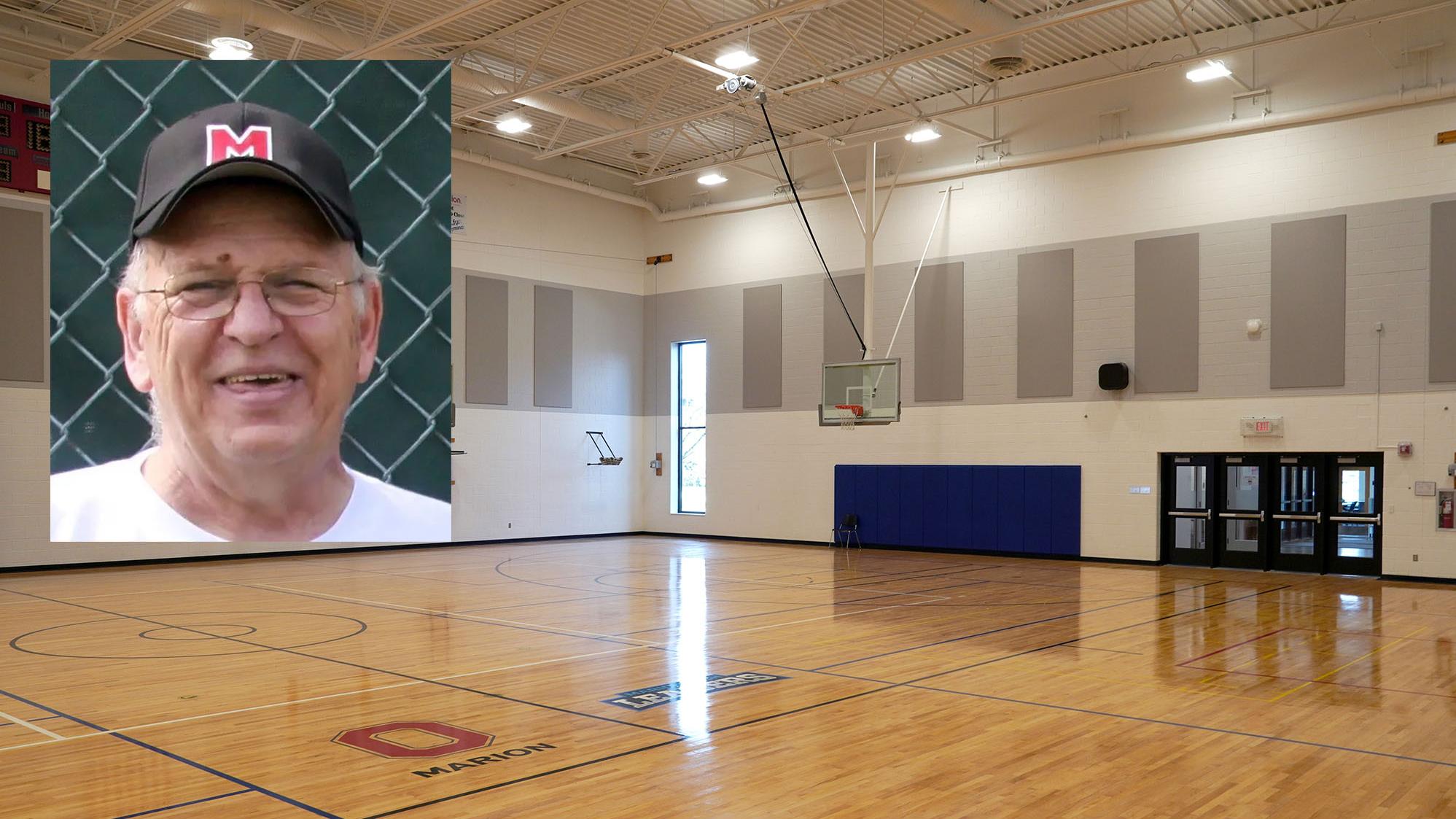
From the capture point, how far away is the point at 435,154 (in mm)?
5934

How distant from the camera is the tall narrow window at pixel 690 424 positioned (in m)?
25.5

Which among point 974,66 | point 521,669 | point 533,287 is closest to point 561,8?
point 974,66

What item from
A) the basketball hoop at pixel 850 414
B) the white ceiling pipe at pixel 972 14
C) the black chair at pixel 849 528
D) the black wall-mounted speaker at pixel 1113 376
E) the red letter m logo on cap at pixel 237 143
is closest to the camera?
the red letter m logo on cap at pixel 237 143

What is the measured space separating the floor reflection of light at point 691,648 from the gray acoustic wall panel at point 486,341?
7.65 meters

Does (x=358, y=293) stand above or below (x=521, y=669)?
above

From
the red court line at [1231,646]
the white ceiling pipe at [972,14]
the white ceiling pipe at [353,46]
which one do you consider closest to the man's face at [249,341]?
the red court line at [1231,646]

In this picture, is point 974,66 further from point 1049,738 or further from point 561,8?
point 1049,738

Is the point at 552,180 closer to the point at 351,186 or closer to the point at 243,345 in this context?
the point at 351,186

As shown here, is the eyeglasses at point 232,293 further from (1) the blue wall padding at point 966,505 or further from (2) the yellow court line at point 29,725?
(1) the blue wall padding at point 966,505

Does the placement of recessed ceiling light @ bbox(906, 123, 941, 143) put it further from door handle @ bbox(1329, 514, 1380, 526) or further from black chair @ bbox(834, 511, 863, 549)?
door handle @ bbox(1329, 514, 1380, 526)

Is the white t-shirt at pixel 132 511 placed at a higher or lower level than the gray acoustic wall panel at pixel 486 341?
lower

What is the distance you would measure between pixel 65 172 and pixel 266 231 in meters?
1.26

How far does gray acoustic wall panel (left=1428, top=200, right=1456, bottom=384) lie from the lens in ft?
53.4

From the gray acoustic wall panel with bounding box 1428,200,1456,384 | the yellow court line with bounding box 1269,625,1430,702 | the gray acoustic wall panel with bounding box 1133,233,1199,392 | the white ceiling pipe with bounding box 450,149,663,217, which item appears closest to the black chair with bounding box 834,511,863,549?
the gray acoustic wall panel with bounding box 1133,233,1199,392
